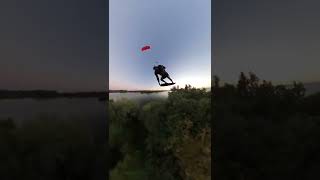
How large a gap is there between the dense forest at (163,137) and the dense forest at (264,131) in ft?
0.44

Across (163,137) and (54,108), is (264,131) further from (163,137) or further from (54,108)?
(54,108)

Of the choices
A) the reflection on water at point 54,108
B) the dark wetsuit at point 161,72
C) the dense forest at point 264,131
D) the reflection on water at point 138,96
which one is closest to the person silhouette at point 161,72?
the dark wetsuit at point 161,72

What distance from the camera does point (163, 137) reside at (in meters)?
3.79

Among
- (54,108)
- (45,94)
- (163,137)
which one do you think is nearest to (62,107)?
(54,108)

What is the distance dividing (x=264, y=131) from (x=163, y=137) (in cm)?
90

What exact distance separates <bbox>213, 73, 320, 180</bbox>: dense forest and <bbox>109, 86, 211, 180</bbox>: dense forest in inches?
5.3

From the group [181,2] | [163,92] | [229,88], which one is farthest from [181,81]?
[181,2]

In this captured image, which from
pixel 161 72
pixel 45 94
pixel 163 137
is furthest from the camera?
pixel 161 72

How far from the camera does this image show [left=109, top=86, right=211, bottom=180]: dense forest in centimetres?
371

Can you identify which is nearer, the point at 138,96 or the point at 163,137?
the point at 163,137

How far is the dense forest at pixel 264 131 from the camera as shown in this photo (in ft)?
10.8

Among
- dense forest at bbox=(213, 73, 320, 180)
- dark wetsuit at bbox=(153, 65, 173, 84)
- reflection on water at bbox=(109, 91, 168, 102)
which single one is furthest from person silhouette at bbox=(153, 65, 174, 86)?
dense forest at bbox=(213, 73, 320, 180)

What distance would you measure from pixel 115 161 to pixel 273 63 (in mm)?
1644

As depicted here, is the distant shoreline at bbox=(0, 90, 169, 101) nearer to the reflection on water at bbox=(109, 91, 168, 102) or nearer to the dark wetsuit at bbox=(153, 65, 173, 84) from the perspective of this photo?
the reflection on water at bbox=(109, 91, 168, 102)
